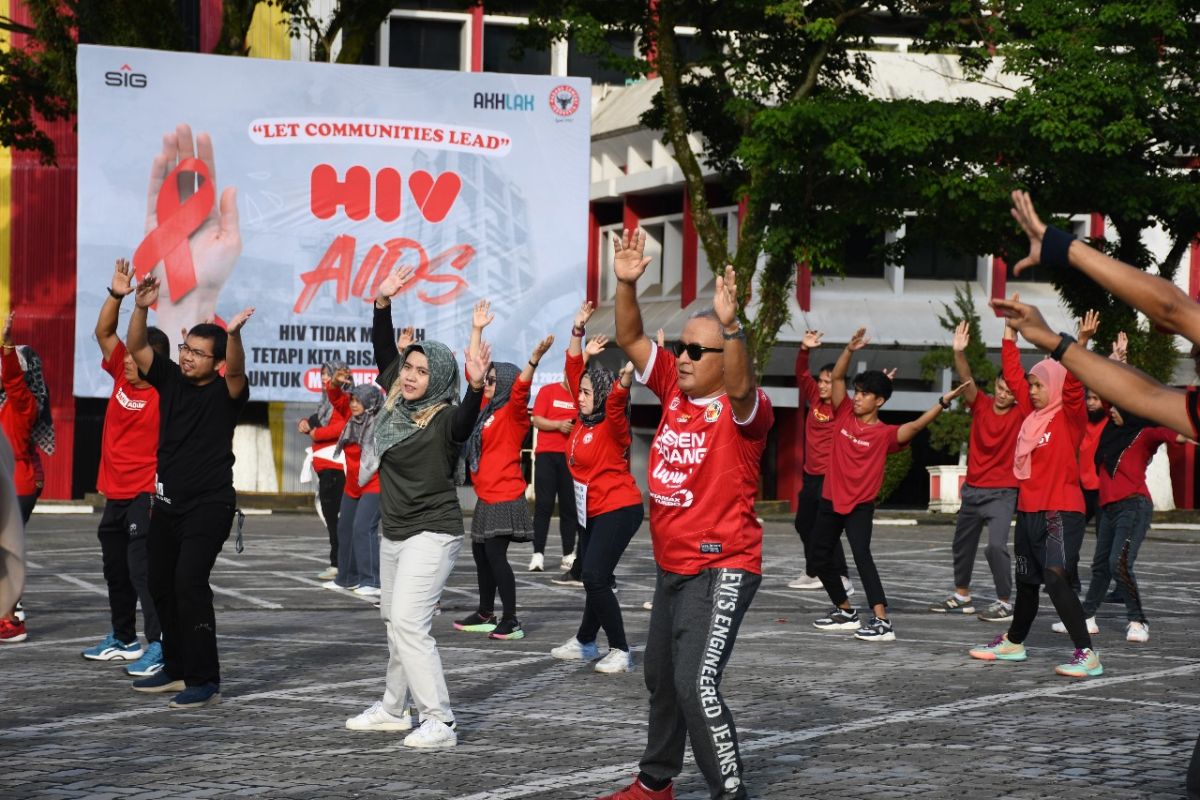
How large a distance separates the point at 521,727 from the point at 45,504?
21.9 m

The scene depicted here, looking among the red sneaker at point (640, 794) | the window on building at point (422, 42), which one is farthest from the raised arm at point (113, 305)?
the window on building at point (422, 42)

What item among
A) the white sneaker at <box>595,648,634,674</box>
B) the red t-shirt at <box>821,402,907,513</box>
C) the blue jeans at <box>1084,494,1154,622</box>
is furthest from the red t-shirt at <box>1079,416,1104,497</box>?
the white sneaker at <box>595,648,634,674</box>

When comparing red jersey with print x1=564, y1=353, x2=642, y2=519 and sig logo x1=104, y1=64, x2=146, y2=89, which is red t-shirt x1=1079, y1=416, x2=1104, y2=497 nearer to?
red jersey with print x1=564, y1=353, x2=642, y2=519

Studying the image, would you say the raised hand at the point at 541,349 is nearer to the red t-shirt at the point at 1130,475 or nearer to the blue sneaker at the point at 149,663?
the blue sneaker at the point at 149,663

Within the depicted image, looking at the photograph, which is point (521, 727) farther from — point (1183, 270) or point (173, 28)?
point (1183, 270)

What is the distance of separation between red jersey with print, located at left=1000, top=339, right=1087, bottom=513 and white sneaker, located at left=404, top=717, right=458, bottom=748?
4.71m

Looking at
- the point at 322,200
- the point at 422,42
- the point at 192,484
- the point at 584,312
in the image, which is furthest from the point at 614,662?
the point at 422,42

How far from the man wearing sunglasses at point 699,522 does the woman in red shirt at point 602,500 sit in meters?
3.66

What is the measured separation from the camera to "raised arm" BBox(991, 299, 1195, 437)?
556 cm

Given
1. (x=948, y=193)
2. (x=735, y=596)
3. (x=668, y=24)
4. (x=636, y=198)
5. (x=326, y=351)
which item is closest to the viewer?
(x=735, y=596)

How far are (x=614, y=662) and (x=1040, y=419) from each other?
10.6 ft

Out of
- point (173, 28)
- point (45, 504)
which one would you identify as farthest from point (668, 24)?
point (45, 504)

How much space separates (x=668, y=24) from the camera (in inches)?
1187

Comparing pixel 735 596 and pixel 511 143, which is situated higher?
pixel 511 143
